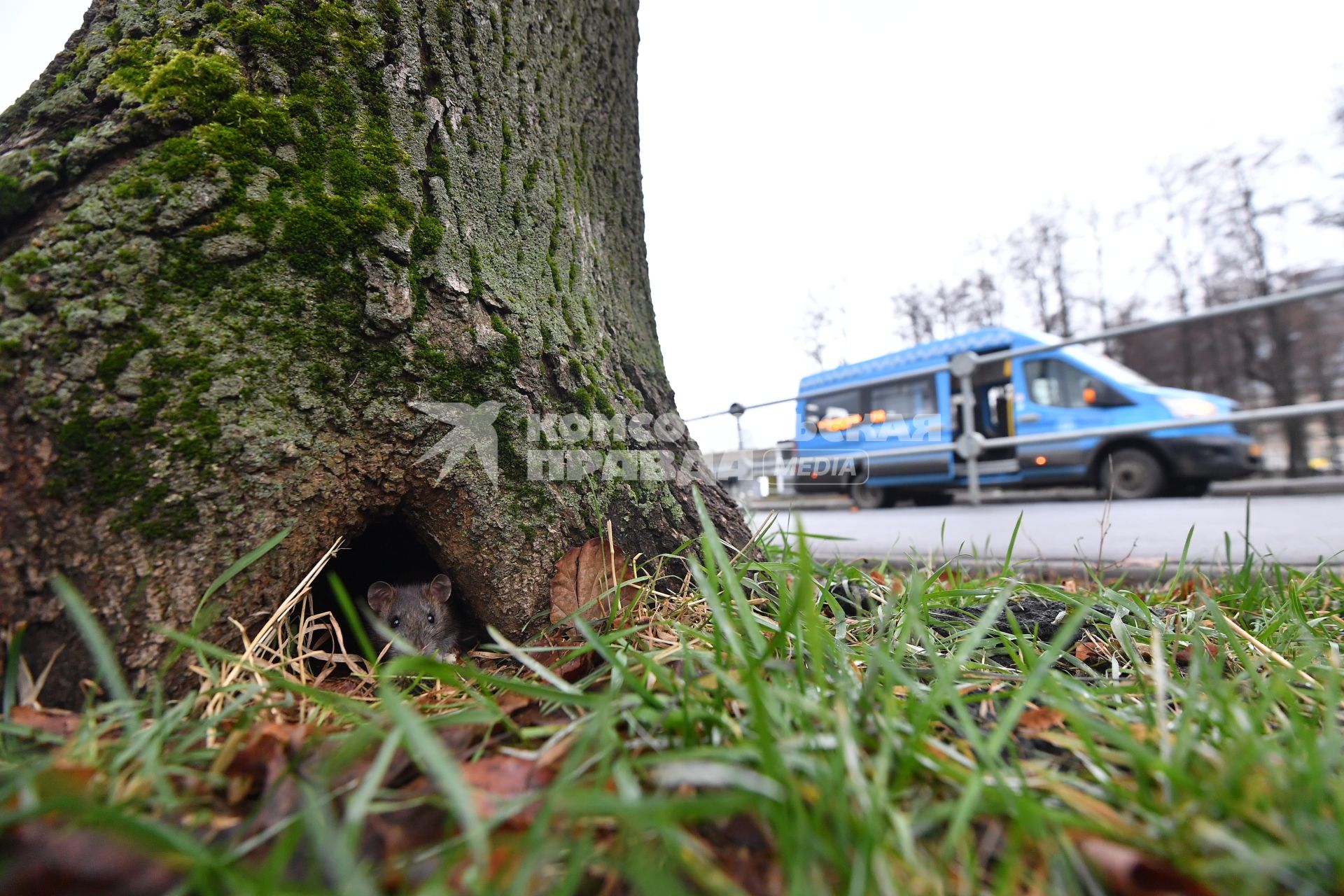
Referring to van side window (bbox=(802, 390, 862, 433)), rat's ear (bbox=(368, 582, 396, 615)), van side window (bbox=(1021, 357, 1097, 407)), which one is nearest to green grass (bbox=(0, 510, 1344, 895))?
rat's ear (bbox=(368, 582, 396, 615))

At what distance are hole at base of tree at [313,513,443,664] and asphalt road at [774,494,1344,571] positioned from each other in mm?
1819

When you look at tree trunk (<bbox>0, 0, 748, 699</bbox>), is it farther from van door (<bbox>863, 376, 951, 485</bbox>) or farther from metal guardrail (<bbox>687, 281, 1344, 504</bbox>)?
van door (<bbox>863, 376, 951, 485</bbox>)

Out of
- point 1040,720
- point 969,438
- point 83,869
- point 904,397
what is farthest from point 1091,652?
point 904,397

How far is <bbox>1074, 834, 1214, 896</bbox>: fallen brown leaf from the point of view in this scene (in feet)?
2.22

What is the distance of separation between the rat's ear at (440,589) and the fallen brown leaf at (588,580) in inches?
62.6

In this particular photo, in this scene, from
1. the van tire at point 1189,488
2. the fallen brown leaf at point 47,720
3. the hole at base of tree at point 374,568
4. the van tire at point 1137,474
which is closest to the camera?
the fallen brown leaf at point 47,720

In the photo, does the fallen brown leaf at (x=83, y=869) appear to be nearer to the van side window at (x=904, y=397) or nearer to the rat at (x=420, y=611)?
the rat at (x=420, y=611)

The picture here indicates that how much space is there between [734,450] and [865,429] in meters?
2.16

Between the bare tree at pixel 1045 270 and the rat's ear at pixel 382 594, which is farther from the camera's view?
the bare tree at pixel 1045 270

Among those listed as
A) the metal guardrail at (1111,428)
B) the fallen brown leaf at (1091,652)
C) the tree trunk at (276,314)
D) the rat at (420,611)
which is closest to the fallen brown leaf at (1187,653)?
the fallen brown leaf at (1091,652)

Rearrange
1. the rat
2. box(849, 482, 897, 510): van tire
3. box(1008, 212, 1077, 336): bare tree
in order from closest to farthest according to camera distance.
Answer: the rat → box(849, 482, 897, 510): van tire → box(1008, 212, 1077, 336): bare tree

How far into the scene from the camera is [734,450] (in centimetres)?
673

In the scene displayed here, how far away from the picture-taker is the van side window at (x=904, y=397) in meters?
10.8

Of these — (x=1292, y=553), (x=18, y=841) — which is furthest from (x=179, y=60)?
(x=1292, y=553)
